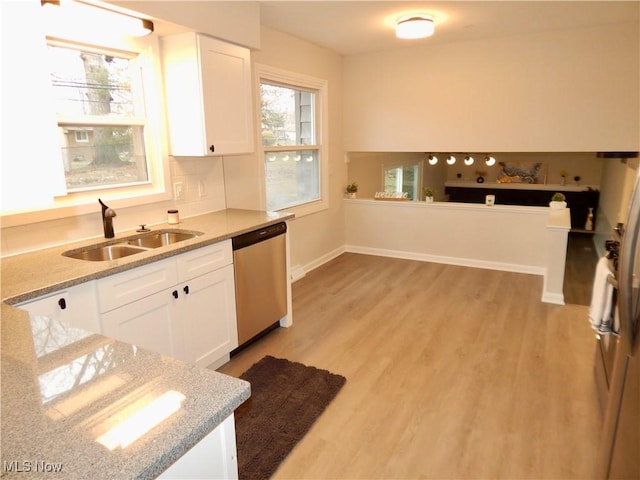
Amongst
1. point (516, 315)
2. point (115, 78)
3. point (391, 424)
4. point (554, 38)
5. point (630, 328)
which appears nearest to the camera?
point (630, 328)

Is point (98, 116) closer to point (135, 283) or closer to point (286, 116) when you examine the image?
point (135, 283)

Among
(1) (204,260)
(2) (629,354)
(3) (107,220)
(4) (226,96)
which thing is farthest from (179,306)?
(2) (629,354)

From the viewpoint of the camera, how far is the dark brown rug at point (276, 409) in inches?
80.2

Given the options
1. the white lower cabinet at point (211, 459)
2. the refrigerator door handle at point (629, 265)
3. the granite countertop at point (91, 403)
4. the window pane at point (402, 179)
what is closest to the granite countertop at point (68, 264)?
the granite countertop at point (91, 403)

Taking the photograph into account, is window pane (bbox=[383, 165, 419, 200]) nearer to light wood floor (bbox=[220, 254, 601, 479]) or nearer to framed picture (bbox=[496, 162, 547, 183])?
framed picture (bbox=[496, 162, 547, 183])

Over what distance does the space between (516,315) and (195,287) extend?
2.80 meters

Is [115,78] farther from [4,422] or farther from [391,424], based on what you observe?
[391,424]

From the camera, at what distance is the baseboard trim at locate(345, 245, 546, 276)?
4820mm

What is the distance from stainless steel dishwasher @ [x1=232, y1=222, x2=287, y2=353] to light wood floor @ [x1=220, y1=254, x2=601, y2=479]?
21cm

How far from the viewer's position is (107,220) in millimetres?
2514

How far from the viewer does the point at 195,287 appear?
2.51 m

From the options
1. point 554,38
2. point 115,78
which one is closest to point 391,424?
point 115,78

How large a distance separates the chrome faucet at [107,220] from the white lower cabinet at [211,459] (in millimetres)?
1908

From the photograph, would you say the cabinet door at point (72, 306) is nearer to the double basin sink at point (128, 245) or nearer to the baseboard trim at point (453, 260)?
the double basin sink at point (128, 245)
